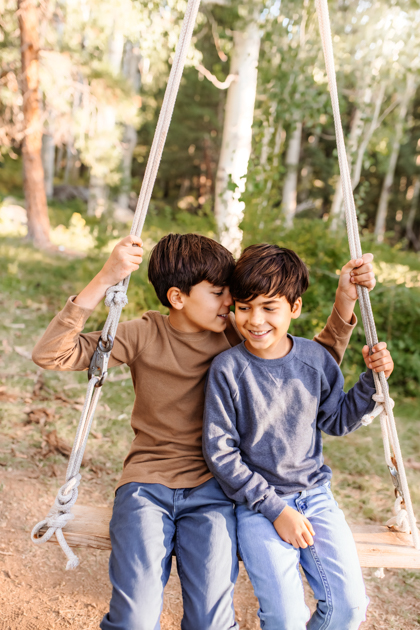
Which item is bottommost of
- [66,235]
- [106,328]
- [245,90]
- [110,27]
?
[66,235]

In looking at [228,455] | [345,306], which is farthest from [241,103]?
[228,455]

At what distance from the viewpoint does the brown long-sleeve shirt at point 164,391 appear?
170cm

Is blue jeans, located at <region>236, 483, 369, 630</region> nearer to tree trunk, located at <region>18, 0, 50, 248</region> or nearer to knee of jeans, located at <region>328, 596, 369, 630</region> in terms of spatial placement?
knee of jeans, located at <region>328, 596, 369, 630</region>

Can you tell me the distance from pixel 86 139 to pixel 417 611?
8.53 meters

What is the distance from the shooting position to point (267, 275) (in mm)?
1689

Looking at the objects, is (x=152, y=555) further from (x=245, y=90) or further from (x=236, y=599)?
(x=245, y=90)

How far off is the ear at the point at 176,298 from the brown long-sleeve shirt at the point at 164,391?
0.09 meters

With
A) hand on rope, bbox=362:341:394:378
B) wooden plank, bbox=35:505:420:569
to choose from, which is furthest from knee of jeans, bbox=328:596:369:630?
hand on rope, bbox=362:341:394:378

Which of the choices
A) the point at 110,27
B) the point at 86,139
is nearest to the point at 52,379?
the point at 110,27

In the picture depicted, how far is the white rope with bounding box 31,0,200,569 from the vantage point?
1568 mm

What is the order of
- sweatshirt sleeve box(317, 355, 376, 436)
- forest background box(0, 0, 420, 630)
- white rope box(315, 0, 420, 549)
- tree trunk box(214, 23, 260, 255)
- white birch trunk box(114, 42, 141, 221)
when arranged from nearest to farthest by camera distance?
white rope box(315, 0, 420, 549) < sweatshirt sleeve box(317, 355, 376, 436) < forest background box(0, 0, 420, 630) < tree trunk box(214, 23, 260, 255) < white birch trunk box(114, 42, 141, 221)

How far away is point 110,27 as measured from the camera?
7055 mm

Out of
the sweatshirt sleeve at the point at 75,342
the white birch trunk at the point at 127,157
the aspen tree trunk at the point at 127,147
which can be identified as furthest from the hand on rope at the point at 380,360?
the aspen tree trunk at the point at 127,147

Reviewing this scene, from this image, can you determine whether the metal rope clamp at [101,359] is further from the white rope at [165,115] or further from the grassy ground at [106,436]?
the grassy ground at [106,436]
